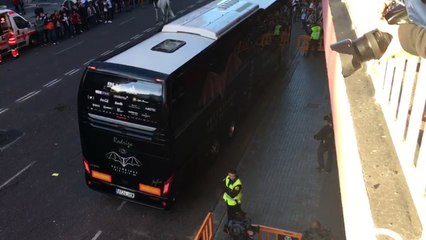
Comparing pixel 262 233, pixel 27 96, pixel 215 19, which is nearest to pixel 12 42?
pixel 27 96

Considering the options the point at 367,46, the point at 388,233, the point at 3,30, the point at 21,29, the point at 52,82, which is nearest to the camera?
the point at 388,233

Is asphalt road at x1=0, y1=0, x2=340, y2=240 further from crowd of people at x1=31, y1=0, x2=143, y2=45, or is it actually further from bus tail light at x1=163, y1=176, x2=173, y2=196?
crowd of people at x1=31, y1=0, x2=143, y2=45

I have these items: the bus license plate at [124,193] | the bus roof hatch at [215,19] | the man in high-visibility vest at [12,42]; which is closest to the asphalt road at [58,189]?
the bus license plate at [124,193]

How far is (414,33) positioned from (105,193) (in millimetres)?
7855

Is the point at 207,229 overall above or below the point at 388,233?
below

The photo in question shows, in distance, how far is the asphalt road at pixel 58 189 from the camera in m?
8.95

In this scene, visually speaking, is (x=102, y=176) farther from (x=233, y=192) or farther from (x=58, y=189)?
(x=233, y=192)

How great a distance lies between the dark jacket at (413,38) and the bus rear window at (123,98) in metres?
5.68

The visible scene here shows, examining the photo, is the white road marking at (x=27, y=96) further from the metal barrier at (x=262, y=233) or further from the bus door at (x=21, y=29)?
the metal barrier at (x=262, y=233)

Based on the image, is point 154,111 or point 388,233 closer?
point 388,233

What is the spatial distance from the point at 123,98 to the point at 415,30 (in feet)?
20.7

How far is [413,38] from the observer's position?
2.69 meters

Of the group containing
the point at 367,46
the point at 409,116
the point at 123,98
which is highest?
the point at 367,46

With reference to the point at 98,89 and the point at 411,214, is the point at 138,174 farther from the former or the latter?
the point at 411,214
